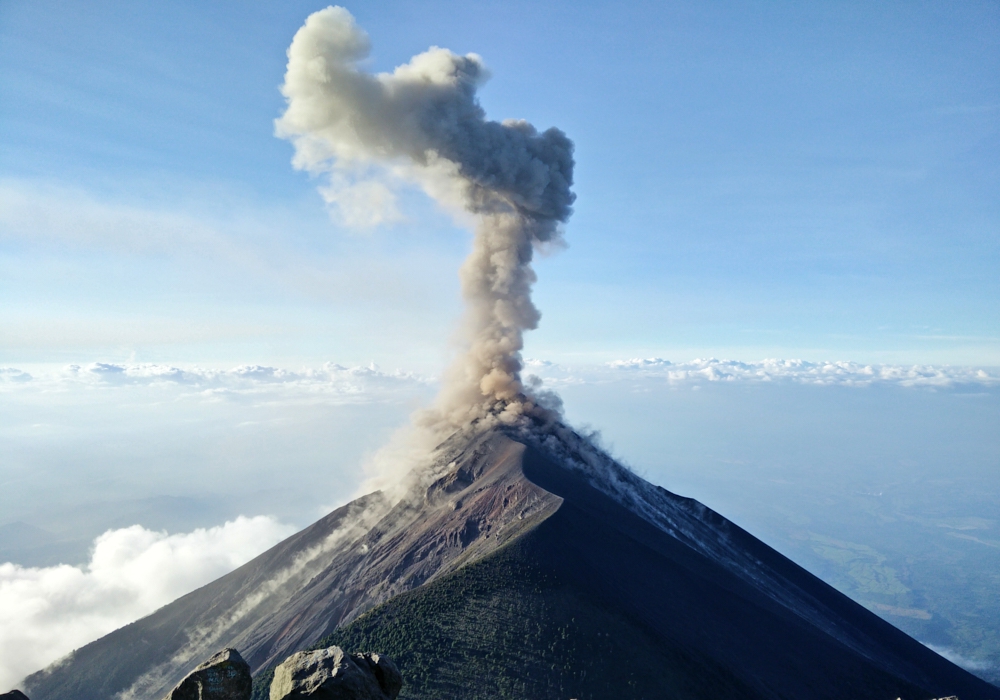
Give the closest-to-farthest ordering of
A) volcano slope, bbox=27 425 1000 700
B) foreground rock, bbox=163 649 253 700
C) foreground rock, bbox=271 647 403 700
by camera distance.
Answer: foreground rock, bbox=271 647 403 700 < foreground rock, bbox=163 649 253 700 < volcano slope, bbox=27 425 1000 700

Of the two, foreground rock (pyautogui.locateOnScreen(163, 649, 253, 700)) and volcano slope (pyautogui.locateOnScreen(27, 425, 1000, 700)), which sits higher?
foreground rock (pyautogui.locateOnScreen(163, 649, 253, 700))

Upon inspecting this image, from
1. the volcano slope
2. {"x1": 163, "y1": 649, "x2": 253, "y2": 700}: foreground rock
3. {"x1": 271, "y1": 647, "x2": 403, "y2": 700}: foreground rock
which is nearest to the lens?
{"x1": 271, "y1": 647, "x2": 403, "y2": 700}: foreground rock

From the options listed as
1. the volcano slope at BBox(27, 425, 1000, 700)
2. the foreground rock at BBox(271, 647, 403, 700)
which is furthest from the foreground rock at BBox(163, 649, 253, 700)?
the volcano slope at BBox(27, 425, 1000, 700)

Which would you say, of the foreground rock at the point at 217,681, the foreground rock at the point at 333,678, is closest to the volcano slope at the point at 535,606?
the foreground rock at the point at 333,678

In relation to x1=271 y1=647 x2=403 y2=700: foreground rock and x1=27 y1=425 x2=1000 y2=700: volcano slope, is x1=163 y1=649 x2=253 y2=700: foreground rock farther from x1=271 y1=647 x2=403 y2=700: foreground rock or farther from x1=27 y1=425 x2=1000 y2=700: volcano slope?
x1=27 y1=425 x2=1000 y2=700: volcano slope

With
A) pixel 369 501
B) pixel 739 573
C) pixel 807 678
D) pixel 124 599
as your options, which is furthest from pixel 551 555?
pixel 124 599

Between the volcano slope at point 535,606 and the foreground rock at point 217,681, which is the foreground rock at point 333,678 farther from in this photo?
the volcano slope at point 535,606

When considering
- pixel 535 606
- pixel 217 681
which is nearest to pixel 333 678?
pixel 217 681

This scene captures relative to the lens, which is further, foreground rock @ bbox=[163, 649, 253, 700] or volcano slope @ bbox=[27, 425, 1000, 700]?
volcano slope @ bbox=[27, 425, 1000, 700]
